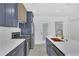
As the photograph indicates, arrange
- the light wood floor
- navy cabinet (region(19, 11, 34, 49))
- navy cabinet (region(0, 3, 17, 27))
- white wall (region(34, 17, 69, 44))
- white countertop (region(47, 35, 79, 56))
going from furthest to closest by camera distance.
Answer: white wall (region(34, 17, 69, 44)) < navy cabinet (region(19, 11, 34, 49)) < the light wood floor < navy cabinet (region(0, 3, 17, 27)) < white countertop (region(47, 35, 79, 56))

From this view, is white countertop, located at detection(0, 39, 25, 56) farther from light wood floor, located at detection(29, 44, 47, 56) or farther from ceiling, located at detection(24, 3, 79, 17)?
ceiling, located at detection(24, 3, 79, 17)

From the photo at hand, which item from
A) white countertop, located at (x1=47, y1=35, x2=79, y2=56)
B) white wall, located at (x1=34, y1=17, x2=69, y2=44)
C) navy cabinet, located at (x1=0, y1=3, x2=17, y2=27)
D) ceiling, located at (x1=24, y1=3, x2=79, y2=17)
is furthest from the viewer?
white wall, located at (x1=34, y1=17, x2=69, y2=44)

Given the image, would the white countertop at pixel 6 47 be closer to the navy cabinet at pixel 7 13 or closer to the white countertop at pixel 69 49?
the navy cabinet at pixel 7 13

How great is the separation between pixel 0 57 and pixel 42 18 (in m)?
6.83

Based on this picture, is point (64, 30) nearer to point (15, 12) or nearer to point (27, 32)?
point (27, 32)

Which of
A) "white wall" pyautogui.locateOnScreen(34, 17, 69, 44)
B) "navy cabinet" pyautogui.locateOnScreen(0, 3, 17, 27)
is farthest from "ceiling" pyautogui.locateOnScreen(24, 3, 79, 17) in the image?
"navy cabinet" pyautogui.locateOnScreen(0, 3, 17, 27)

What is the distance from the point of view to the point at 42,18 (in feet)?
26.7

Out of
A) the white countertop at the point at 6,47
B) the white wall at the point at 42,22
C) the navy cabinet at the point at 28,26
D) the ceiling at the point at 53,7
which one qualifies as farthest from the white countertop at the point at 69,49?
the white wall at the point at 42,22

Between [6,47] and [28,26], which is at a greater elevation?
[28,26]

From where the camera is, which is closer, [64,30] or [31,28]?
[31,28]

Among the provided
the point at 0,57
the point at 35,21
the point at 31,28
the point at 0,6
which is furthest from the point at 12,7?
the point at 35,21

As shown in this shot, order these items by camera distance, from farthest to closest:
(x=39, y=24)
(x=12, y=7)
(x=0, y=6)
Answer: (x=39, y=24) < (x=12, y=7) < (x=0, y=6)

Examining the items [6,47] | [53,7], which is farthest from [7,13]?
[53,7]

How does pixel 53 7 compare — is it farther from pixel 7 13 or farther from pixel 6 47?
pixel 6 47
